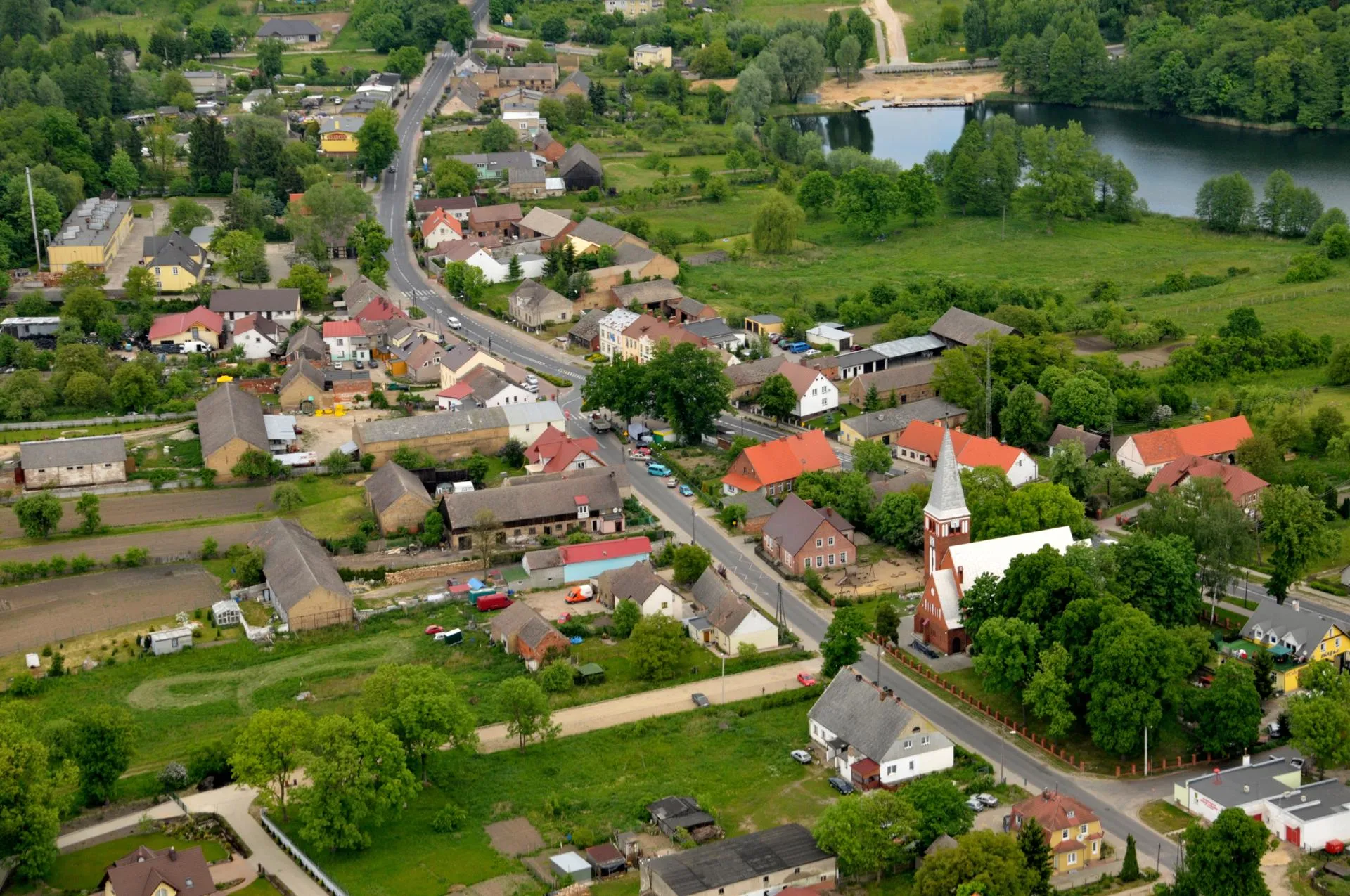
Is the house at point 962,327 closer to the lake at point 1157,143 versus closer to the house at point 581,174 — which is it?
the lake at point 1157,143

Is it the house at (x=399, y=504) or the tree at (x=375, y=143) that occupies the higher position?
the tree at (x=375, y=143)

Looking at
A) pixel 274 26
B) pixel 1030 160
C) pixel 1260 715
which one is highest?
pixel 274 26

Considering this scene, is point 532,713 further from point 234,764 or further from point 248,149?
point 248,149

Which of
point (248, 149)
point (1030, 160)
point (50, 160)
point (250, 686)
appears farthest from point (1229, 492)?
point (50, 160)

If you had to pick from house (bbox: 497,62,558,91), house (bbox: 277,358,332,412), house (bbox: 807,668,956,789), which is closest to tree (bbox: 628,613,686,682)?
house (bbox: 807,668,956,789)

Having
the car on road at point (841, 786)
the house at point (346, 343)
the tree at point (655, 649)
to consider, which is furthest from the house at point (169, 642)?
the house at point (346, 343)

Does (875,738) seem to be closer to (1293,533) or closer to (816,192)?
(1293,533)
